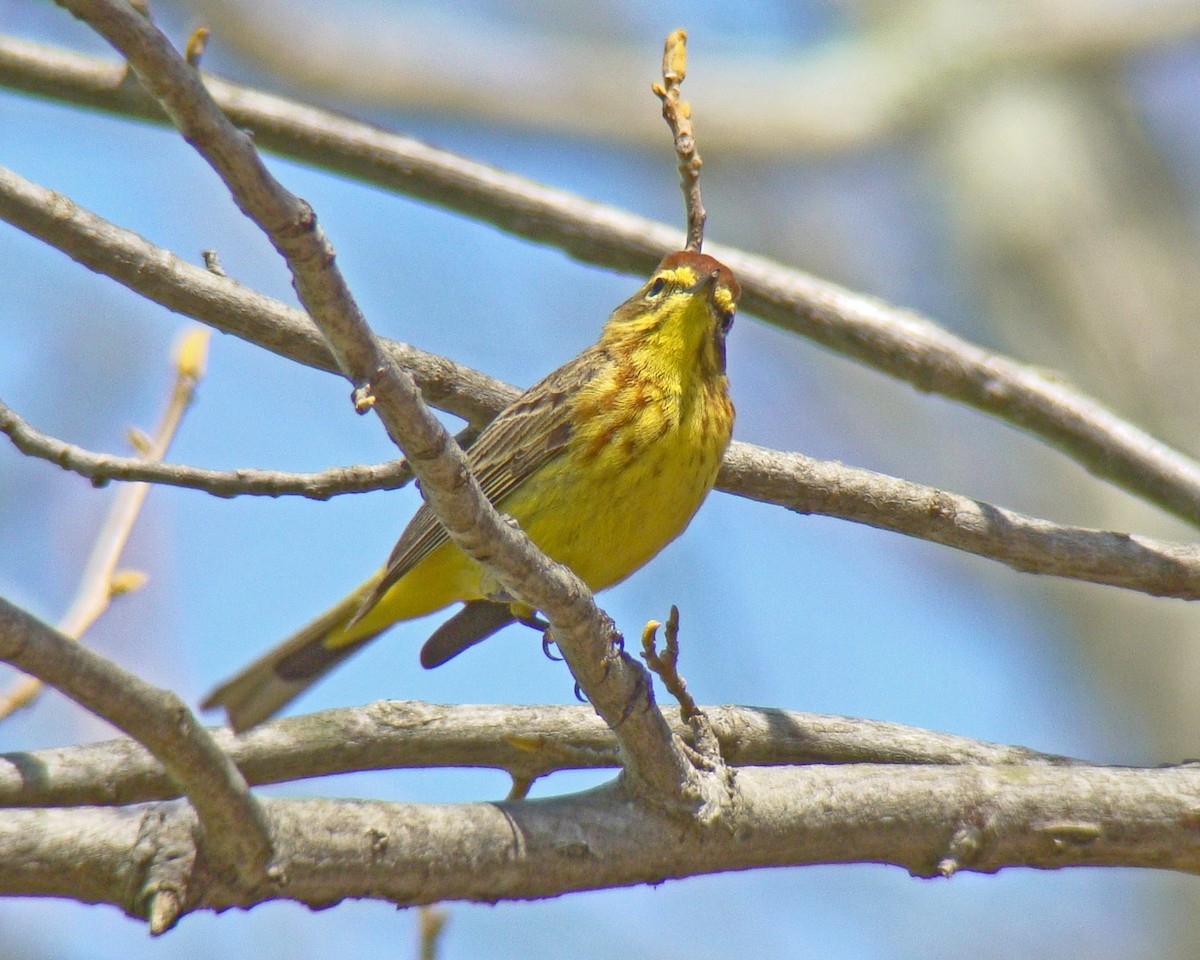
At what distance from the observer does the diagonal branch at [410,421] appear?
2338 mm

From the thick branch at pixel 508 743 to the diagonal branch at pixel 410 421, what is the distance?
0.46 meters

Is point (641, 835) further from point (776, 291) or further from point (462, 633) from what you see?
point (776, 291)

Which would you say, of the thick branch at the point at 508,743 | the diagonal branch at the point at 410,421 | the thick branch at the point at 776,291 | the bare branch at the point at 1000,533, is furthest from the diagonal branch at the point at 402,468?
the diagonal branch at the point at 410,421

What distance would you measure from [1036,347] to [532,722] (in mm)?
9357

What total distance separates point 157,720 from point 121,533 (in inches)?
63.8

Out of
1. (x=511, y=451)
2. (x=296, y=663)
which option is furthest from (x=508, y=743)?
(x=296, y=663)

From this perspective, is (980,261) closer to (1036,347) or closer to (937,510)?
(1036,347)

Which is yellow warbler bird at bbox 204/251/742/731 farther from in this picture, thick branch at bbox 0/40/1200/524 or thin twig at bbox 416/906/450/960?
thin twig at bbox 416/906/450/960

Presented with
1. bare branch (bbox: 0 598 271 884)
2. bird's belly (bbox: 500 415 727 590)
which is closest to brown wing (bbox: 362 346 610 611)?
bird's belly (bbox: 500 415 727 590)

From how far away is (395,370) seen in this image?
2.72 metres

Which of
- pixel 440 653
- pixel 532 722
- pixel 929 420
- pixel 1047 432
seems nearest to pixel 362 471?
pixel 532 722

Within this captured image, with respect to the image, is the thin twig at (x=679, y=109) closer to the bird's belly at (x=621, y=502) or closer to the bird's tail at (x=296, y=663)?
the bird's belly at (x=621, y=502)

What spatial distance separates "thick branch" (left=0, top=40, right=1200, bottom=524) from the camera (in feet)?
17.2

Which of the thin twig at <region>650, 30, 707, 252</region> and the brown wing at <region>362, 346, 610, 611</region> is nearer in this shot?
the thin twig at <region>650, 30, 707, 252</region>
